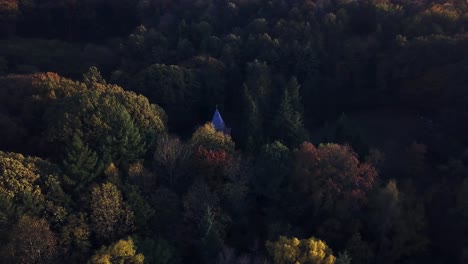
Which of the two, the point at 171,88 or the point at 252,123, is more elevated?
the point at 171,88

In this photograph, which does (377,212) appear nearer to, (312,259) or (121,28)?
(312,259)

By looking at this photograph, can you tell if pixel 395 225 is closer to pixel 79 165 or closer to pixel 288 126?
pixel 288 126

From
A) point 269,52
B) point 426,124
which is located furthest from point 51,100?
point 426,124

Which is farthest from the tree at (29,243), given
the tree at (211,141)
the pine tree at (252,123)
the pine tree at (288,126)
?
the pine tree at (288,126)

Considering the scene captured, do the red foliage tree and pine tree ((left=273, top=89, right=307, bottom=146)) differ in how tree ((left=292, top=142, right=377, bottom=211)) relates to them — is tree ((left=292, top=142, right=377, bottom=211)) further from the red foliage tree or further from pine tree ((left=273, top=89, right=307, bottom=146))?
pine tree ((left=273, top=89, right=307, bottom=146))

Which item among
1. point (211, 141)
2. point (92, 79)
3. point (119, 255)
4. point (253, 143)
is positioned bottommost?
point (119, 255)

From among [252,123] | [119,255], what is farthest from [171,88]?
[119,255]
